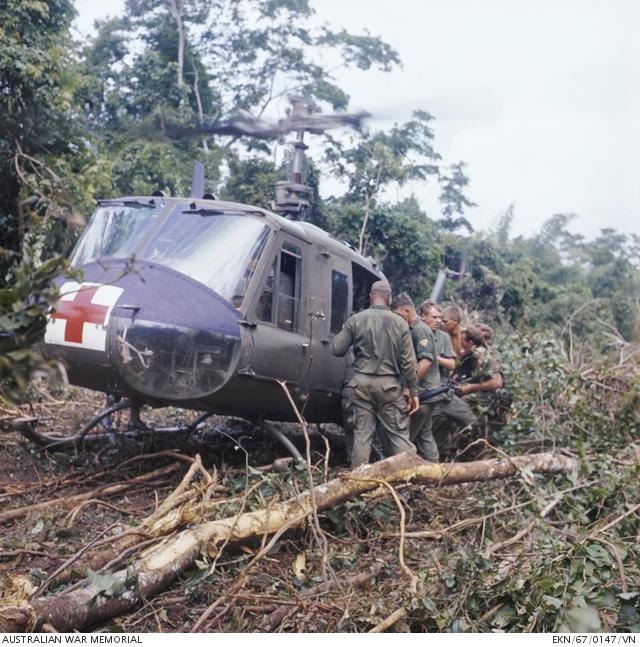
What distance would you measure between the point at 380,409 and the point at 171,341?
6.38ft

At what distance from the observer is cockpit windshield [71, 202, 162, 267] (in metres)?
6.38

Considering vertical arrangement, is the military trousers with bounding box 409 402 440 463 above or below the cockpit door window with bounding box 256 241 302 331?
below

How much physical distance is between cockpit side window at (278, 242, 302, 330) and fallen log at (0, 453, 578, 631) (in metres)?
1.75

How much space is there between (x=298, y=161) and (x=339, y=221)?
321 inches

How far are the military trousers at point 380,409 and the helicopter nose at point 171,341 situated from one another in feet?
4.26

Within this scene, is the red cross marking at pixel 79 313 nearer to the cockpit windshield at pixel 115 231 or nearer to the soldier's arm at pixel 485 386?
the cockpit windshield at pixel 115 231

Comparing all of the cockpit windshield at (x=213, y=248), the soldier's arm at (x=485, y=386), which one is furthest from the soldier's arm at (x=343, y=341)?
the soldier's arm at (x=485, y=386)

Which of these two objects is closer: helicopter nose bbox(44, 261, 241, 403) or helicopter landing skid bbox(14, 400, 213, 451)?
helicopter nose bbox(44, 261, 241, 403)

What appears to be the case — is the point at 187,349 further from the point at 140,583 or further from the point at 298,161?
the point at 298,161

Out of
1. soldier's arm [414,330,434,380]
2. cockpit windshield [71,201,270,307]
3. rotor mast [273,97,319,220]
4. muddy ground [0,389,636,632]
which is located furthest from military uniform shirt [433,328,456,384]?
cockpit windshield [71,201,270,307]

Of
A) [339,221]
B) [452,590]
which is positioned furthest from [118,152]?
[452,590]

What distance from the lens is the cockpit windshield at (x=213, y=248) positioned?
6.02 meters

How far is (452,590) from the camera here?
3994 millimetres

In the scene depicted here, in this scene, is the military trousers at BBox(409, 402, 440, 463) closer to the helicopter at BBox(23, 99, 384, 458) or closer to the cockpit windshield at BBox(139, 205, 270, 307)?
the helicopter at BBox(23, 99, 384, 458)
